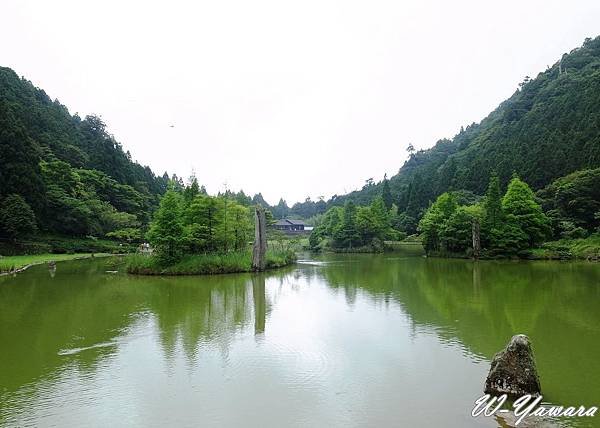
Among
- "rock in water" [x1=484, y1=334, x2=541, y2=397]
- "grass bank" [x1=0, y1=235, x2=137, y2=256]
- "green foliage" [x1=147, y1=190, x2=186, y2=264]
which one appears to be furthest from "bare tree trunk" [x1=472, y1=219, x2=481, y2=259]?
"grass bank" [x1=0, y1=235, x2=137, y2=256]

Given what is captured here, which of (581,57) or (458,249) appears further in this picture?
(581,57)

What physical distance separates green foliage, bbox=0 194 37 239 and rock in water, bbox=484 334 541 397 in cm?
3304

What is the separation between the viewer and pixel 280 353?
832 cm

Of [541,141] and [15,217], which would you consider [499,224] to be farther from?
[15,217]

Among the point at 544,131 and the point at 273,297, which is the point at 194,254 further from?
the point at 544,131

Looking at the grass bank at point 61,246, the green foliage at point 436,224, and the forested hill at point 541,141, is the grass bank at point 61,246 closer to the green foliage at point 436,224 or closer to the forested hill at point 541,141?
the green foliage at point 436,224

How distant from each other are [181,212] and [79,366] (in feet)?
55.6

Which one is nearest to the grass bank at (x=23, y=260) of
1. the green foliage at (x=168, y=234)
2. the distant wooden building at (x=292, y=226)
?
the green foliage at (x=168, y=234)

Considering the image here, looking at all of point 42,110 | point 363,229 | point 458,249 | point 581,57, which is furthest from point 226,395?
point 581,57

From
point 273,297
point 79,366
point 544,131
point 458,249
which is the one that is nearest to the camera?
point 79,366

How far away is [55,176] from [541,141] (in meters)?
48.3

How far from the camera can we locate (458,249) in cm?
3294

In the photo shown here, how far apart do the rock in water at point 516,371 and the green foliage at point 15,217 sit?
3304 cm

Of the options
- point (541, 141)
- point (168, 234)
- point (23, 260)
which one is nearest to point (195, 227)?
point (168, 234)
